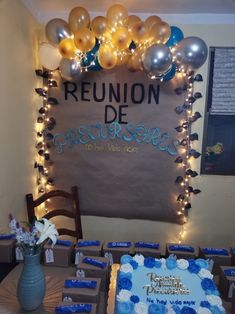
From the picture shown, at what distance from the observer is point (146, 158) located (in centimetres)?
227

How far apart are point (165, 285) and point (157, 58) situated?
3.92ft

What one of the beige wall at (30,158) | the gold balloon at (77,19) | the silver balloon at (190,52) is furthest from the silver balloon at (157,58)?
the beige wall at (30,158)

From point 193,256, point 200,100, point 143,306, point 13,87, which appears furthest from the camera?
point 200,100

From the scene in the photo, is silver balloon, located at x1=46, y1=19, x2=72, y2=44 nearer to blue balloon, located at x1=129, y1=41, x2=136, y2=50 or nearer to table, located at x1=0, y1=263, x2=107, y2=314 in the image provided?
blue balloon, located at x1=129, y1=41, x2=136, y2=50

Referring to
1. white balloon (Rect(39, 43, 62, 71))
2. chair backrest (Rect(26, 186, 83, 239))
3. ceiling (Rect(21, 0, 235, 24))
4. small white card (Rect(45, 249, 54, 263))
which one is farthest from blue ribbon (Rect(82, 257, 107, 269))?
ceiling (Rect(21, 0, 235, 24))

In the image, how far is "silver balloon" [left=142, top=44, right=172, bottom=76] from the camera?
5.28ft

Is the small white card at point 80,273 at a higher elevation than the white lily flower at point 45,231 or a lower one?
lower

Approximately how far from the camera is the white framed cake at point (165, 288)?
1067 millimetres

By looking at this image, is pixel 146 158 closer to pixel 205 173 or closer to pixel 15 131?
pixel 205 173

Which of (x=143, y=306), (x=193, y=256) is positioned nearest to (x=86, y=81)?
(x=193, y=256)

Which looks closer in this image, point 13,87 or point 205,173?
point 13,87

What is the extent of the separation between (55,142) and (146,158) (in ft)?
2.51

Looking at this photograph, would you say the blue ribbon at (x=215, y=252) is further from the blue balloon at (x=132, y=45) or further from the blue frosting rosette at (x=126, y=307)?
the blue balloon at (x=132, y=45)

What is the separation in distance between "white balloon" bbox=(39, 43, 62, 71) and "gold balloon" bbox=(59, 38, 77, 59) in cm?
19
